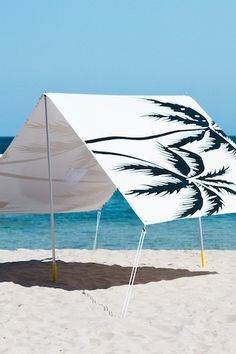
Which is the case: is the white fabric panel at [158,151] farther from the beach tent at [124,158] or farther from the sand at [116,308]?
the sand at [116,308]

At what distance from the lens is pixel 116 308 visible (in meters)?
6.41

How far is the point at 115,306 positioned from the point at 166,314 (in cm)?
53

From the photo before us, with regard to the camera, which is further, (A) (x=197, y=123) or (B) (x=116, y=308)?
(A) (x=197, y=123)

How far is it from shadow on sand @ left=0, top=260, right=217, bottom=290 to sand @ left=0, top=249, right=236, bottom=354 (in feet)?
0.03

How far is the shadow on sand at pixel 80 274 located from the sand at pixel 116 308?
0.01 metres

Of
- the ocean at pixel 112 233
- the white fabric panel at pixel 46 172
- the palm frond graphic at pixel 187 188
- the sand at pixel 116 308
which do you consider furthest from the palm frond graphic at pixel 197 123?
the ocean at pixel 112 233

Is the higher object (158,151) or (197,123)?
(197,123)

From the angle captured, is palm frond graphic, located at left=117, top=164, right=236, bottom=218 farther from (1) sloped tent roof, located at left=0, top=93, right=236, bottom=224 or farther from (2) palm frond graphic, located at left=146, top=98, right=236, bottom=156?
(2) palm frond graphic, located at left=146, top=98, right=236, bottom=156

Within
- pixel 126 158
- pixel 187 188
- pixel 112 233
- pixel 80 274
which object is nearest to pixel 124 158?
pixel 126 158

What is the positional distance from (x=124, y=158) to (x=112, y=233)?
11.1m

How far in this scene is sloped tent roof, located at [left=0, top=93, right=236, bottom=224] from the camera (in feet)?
22.8

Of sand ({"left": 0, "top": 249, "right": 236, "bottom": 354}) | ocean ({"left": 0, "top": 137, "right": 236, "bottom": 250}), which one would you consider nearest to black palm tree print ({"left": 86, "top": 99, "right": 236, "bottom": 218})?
sand ({"left": 0, "top": 249, "right": 236, "bottom": 354})

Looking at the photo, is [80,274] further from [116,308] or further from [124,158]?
[116,308]

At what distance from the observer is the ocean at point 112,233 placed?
1515 cm
